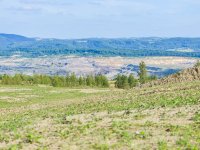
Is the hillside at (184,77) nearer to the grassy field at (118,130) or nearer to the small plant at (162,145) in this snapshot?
the grassy field at (118,130)

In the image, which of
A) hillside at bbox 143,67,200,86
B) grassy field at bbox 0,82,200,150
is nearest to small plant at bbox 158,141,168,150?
grassy field at bbox 0,82,200,150

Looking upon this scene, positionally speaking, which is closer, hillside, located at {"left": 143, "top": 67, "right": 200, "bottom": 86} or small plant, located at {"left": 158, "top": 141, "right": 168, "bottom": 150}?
small plant, located at {"left": 158, "top": 141, "right": 168, "bottom": 150}

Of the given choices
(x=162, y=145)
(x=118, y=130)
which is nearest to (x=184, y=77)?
(x=118, y=130)

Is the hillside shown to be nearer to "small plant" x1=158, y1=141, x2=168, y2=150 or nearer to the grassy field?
the grassy field

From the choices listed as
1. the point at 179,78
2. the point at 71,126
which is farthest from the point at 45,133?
the point at 179,78

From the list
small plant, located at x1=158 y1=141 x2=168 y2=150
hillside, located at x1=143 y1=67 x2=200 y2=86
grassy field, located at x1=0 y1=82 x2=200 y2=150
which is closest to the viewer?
small plant, located at x1=158 y1=141 x2=168 y2=150

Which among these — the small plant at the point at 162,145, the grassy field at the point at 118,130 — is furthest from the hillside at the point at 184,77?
the small plant at the point at 162,145

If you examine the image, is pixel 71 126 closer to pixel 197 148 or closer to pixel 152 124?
pixel 152 124

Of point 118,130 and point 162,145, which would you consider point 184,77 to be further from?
point 162,145

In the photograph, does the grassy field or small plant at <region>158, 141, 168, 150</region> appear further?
the grassy field

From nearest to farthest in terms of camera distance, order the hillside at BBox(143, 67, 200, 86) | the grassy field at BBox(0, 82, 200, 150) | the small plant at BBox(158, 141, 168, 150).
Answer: the small plant at BBox(158, 141, 168, 150)
the grassy field at BBox(0, 82, 200, 150)
the hillside at BBox(143, 67, 200, 86)

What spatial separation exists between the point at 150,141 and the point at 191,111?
24.0ft

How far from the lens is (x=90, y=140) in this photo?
21078 millimetres

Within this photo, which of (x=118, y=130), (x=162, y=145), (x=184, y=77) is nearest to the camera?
(x=162, y=145)
